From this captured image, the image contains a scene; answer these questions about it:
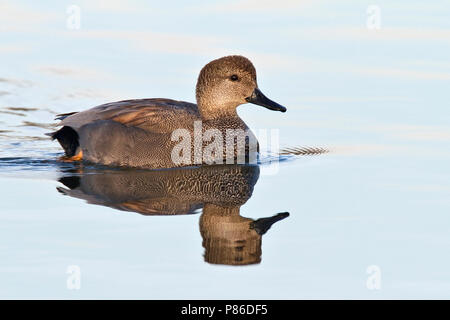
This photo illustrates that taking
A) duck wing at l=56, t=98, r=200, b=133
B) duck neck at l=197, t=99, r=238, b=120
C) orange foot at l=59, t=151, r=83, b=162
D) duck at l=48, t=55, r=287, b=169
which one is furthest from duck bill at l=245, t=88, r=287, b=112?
orange foot at l=59, t=151, r=83, b=162

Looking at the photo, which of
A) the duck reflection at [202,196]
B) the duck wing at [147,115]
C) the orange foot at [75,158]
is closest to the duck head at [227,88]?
the duck wing at [147,115]

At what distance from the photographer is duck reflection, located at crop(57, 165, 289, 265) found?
24.6 ft

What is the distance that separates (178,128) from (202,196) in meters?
1.73

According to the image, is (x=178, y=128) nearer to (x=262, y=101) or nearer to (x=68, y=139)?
(x=262, y=101)

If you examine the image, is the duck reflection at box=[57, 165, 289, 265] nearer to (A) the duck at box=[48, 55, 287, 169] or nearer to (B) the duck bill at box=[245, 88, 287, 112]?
(A) the duck at box=[48, 55, 287, 169]

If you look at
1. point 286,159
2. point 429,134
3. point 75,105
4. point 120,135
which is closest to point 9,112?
point 75,105

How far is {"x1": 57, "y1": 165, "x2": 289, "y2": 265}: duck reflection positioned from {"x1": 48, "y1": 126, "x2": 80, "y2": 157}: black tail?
694mm

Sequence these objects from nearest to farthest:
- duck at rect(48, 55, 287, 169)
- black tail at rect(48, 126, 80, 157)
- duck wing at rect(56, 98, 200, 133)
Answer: duck at rect(48, 55, 287, 169) < duck wing at rect(56, 98, 200, 133) < black tail at rect(48, 126, 80, 157)

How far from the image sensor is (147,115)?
→ 10.6 meters

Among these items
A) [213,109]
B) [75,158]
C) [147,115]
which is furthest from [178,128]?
[75,158]

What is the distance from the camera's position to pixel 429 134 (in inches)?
439

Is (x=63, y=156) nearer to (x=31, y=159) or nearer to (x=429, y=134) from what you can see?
(x=31, y=159)

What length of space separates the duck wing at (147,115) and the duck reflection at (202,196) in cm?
57

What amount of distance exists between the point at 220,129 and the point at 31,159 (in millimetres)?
2223
